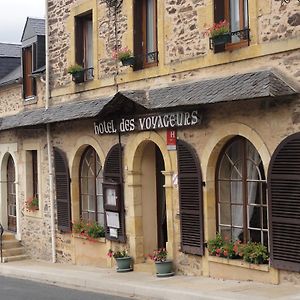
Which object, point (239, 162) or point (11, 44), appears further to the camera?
point (11, 44)

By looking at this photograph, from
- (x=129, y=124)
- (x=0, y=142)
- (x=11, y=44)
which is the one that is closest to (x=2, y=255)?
(x=0, y=142)

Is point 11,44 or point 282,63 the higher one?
point 11,44

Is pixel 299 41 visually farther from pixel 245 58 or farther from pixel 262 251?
pixel 262 251

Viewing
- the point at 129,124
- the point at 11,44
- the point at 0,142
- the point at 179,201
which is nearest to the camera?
the point at 179,201

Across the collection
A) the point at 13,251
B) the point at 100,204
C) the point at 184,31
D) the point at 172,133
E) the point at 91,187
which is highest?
the point at 184,31

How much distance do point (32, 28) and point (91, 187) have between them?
16.3 feet

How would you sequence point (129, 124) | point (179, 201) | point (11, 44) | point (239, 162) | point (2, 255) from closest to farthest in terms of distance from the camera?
point (239, 162) → point (179, 201) → point (129, 124) → point (2, 255) → point (11, 44)

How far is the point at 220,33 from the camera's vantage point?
11914 millimetres

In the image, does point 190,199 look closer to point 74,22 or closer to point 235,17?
point 235,17

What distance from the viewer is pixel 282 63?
1101 cm

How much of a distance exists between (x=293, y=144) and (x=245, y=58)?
1759 mm

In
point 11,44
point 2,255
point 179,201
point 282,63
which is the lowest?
point 2,255

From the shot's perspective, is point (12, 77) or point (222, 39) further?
point (12, 77)

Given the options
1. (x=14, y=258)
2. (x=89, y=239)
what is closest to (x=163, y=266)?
(x=89, y=239)
